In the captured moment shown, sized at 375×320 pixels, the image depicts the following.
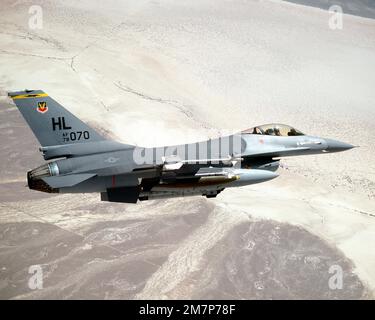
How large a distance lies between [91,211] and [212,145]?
13.3 metres

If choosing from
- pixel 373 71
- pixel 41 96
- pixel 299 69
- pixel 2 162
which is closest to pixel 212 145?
pixel 41 96

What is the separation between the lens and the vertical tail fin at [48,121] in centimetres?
2114

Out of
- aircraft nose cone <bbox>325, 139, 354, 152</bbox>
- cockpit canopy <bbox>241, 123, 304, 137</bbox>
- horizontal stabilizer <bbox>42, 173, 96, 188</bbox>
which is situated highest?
cockpit canopy <bbox>241, 123, 304, 137</bbox>

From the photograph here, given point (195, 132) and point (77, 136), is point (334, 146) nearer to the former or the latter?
point (77, 136)

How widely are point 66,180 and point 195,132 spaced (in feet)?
78.3

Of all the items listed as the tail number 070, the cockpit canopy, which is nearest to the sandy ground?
the cockpit canopy

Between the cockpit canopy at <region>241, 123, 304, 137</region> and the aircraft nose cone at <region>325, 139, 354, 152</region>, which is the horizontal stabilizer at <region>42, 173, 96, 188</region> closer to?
the cockpit canopy at <region>241, 123, 304, 137</region>

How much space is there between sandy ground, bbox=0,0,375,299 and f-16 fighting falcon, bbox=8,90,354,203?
8.74 metres

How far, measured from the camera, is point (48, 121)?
70.3 ft

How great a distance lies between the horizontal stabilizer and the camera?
19.6 meters

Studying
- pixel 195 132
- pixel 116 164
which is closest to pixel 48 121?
pixel 116 164

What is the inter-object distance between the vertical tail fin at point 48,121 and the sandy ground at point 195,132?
10075mm

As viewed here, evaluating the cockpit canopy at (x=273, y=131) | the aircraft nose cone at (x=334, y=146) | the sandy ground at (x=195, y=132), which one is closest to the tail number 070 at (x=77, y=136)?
the cockpit canopy at (x=273, y=131)
